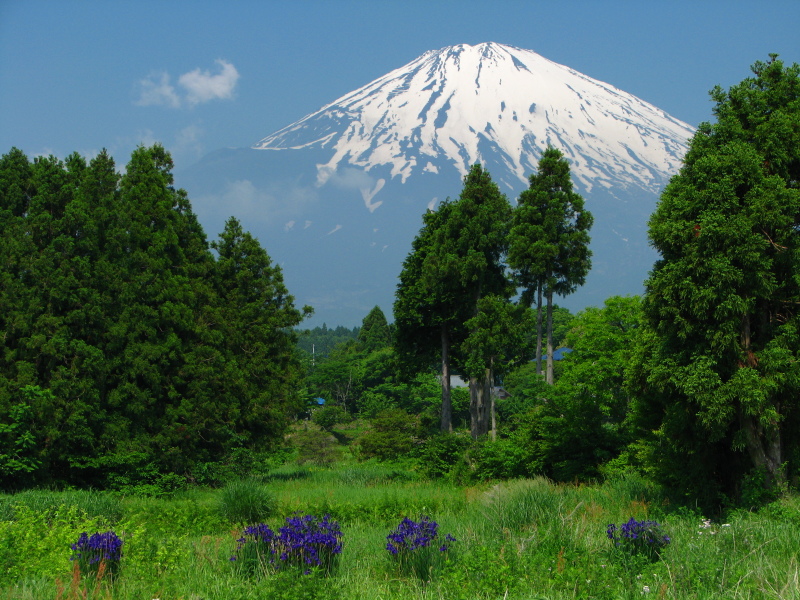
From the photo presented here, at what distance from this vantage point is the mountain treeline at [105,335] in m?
20.5

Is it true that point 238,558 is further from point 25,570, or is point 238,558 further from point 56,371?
point 56,371

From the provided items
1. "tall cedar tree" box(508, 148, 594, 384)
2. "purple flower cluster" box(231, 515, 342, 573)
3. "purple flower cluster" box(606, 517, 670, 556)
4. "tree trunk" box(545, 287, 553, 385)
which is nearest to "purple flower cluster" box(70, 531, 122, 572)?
"purple flower cluster" box(231, 515, 342, 573)

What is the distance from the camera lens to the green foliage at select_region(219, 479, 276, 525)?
46.5 feet

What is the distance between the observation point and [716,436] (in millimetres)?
12406

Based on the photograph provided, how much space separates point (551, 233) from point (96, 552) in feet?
98.0

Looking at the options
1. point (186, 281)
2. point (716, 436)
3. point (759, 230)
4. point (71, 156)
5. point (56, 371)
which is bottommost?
point (716, 436)

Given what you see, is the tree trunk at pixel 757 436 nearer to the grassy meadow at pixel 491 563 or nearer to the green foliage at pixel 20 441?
the grassy meadow at pixel 491 563

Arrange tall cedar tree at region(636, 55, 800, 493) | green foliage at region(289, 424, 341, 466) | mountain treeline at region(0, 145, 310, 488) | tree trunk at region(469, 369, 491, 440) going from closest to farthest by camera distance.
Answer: tall cedar tree at region(636, 55, 800, 493) → mountain treeline at region(0, 145, 310, 488) → tree trunk at region(469, 369, 491, 440) → green foliage at region(289, 424, 341, 466)

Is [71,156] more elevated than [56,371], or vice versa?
[71,156]

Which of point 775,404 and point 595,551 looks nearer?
point 595,551

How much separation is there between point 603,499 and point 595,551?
6.61 meters

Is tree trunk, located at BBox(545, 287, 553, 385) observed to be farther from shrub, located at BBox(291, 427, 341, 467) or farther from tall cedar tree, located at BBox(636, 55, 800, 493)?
tall cedar tree, located at BBox(636, 55, 800, 493)

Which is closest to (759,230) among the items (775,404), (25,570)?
(775,404)

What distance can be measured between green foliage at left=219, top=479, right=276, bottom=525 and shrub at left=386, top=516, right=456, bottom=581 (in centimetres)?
672
